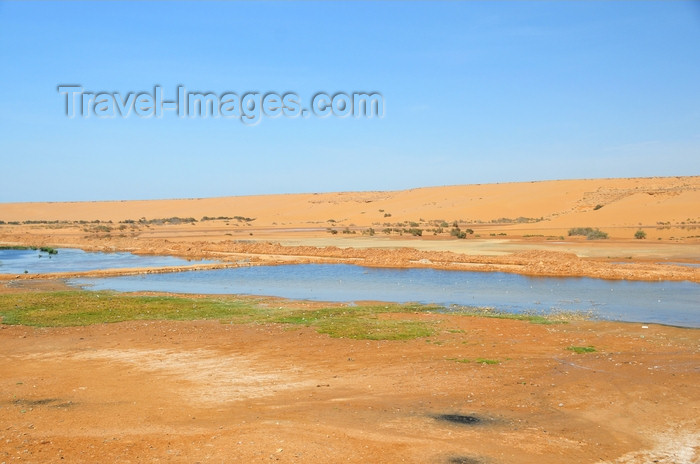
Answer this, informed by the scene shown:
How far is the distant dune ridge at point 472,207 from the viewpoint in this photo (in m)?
61.7

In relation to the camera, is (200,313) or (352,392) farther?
(200,313)

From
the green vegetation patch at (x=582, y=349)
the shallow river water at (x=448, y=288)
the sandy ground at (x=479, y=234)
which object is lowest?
the shallow river water at (x=448, y=288)

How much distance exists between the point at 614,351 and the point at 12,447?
412 inches

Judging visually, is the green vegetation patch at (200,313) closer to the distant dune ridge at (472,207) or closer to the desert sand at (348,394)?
the desert sand at (348,394)

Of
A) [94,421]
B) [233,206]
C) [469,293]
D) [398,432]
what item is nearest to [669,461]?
[398,432]

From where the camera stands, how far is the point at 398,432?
812 centimetres

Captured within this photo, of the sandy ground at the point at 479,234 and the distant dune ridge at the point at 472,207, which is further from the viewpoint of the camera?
the distant dune ridge at the point at 472,207

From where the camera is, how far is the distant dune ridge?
6169 cm

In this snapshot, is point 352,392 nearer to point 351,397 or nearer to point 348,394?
point 348,394

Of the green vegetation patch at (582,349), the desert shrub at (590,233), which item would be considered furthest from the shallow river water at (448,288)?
the desert shrub at (590,233)

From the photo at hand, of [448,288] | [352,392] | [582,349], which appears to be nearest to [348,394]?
[352,392]

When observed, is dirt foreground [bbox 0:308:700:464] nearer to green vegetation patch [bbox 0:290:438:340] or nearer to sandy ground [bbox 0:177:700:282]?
green vegetation patch [bbox 0:290:438:340]

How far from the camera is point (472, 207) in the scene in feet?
296

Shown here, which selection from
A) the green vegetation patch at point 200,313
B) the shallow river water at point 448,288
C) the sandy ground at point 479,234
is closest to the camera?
the green vegetation patch at point 200,313
